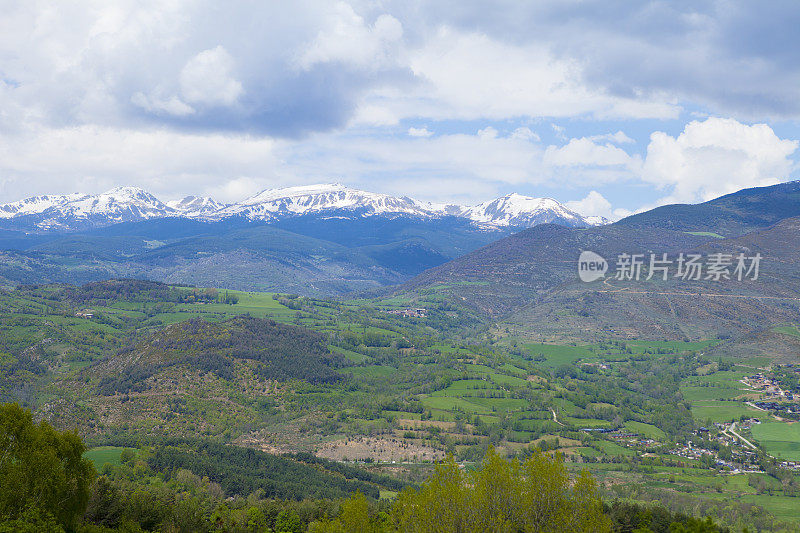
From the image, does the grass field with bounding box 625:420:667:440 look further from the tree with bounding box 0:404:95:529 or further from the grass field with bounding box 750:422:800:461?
the tree with bounding box 0:404:95:529

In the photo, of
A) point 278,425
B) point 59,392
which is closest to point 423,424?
point 278,425

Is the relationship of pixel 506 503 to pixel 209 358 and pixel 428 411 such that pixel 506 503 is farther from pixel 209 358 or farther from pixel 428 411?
pixel 209 358

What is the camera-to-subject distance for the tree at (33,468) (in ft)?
143

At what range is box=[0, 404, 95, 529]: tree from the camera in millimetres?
43594

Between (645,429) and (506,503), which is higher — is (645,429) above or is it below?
below

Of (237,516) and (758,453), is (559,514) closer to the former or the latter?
(237,516)

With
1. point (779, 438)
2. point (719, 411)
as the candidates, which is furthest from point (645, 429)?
point (779, 438)

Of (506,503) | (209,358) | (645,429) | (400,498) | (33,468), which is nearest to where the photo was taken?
(33,468)

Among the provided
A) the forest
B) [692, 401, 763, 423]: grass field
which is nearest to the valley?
[692, 401, 763, 423]: grass field

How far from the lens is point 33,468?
44562 mm

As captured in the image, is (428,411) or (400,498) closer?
(400,498)

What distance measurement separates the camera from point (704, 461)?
12444 cm

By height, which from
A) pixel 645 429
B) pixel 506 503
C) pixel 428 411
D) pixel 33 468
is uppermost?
pixel 506 503

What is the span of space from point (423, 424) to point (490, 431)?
58.8 feet
